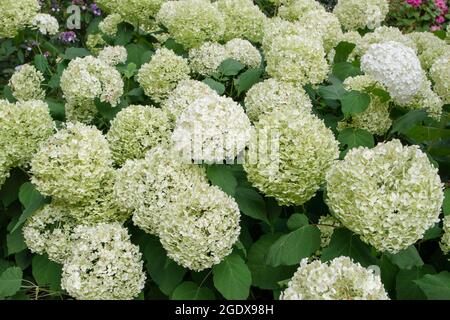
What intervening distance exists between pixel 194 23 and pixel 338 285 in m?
2.01

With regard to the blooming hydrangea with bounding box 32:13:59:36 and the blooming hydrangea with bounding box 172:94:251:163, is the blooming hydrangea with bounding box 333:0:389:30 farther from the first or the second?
the blooming hydrangea with bounding box 172:94:251:163

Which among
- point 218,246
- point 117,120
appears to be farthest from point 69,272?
point 117,120

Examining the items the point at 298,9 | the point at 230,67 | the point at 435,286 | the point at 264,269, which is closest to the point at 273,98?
the point at 230,67

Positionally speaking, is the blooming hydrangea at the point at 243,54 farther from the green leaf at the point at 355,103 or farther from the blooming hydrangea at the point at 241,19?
the green leaf at the point at 355,103

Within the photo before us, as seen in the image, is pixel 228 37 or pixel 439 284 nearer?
pixel 439 284

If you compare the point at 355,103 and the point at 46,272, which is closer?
the point at 46,272

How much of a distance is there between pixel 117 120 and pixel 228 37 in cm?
137

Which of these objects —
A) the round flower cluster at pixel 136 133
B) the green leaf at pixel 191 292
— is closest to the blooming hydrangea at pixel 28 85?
the round flower cluster at pixel 136 133

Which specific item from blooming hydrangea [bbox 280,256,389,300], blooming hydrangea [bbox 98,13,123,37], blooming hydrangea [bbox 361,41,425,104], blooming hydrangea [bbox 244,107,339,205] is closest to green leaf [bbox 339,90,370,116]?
blooming hydrangea [bbox 361,41,425,104]

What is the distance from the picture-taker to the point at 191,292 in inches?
69.5

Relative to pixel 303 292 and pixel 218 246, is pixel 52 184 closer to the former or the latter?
pixel 218 246

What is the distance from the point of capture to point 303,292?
1.38 m

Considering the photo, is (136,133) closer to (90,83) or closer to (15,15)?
(90,83)

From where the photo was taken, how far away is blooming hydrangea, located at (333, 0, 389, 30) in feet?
12.2
